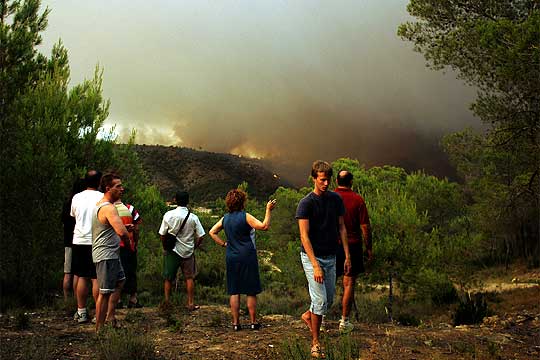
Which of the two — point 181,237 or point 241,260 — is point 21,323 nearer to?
point 181,237

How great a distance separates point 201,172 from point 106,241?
243ft

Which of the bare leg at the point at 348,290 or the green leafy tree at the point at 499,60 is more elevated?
the green leafy tree at the point at 499,60

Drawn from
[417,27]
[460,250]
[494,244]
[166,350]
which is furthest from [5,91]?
[494,244]

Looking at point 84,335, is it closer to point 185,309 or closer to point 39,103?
point 185,309

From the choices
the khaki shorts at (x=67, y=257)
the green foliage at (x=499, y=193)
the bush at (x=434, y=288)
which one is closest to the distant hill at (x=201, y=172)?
A: the green foliage at (x=499, y=193)

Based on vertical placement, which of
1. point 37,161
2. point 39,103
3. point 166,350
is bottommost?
point 166,350

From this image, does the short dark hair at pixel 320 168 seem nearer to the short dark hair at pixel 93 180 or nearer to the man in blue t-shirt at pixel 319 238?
the man in blue t-shirt at pixel 319 238

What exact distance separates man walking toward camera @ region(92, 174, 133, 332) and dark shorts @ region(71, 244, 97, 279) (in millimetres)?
968

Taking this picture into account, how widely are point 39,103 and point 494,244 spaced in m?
36.0

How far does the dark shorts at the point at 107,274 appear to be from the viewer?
19.6 ft

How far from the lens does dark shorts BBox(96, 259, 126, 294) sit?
235 inches

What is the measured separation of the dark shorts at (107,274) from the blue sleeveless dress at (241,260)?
157 cm

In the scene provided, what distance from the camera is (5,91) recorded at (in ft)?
41.0

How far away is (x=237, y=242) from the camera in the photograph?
6852 millimetres
